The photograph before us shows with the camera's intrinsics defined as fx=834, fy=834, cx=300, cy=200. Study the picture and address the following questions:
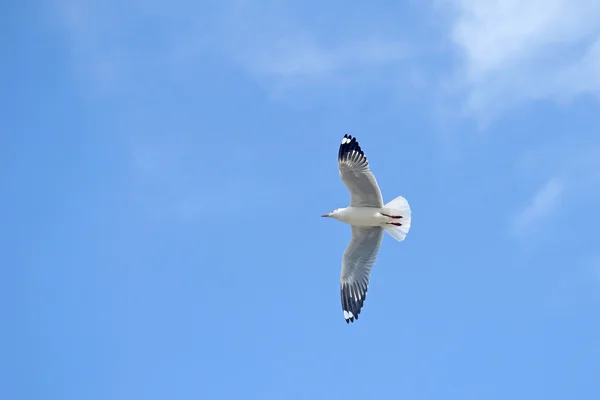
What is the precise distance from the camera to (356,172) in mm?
13133

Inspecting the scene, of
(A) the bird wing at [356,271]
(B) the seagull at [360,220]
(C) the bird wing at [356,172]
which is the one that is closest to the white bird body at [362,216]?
(B) the seagull at [360,220]

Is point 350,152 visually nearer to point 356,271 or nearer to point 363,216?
point 363,216

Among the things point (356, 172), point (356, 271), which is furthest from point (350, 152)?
point (356, 271)

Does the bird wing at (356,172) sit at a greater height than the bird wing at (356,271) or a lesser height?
greater

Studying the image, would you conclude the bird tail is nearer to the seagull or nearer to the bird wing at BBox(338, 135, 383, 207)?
the seagull

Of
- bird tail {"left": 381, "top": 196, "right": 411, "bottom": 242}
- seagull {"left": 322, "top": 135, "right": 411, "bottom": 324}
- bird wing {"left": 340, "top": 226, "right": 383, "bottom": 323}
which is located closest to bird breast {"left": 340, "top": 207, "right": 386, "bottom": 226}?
seagull {"left": 322, "top": 135, "right": 411, "bottom": 324}

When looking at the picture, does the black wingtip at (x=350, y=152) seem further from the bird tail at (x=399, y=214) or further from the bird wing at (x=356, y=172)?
the bird tail at (x=399, y=214)

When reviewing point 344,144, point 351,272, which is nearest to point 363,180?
point 344,144

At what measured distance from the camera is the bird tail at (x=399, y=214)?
13.4m

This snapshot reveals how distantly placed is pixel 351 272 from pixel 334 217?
0.99 m

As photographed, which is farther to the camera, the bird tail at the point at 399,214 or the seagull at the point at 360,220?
the bird tail at the point at 399,214

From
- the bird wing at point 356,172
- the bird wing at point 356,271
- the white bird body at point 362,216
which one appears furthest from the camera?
the bird wing at point 356,271

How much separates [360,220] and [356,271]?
1.02 m

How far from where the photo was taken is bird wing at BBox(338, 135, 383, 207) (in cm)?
1313
